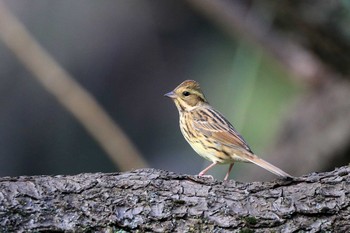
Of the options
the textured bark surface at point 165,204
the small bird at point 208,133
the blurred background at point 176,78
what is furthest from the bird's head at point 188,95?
the textured bark surface at point 165,204

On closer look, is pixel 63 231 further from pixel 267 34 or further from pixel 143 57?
pixel 143 57

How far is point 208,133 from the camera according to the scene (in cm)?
604

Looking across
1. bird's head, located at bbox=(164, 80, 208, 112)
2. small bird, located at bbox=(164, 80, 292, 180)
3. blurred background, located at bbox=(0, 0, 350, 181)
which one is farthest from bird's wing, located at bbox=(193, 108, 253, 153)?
blurred background, located at bbox=(0, 0, 350, 181)

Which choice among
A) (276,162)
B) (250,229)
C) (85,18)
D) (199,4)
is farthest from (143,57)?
(250,229)

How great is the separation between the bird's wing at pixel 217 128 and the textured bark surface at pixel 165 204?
139 centimetres

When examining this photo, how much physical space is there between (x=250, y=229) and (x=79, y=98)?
3.48m

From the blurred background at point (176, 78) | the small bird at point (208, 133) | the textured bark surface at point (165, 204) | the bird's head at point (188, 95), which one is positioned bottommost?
the textured bark surface at point (165, 204)

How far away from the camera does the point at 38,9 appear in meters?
10.5

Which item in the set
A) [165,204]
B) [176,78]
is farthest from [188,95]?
[176,78]

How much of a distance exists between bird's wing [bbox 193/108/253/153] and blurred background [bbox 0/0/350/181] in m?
1.34

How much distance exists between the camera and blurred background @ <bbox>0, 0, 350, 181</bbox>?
7.93m

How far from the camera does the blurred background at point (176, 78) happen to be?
793 cm

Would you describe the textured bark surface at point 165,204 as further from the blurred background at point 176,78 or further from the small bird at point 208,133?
the blurred background at point 176,78

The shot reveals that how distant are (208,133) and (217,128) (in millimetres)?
78
